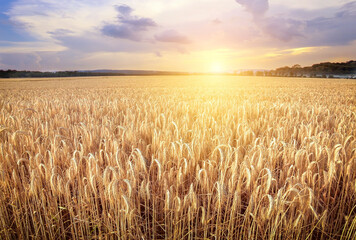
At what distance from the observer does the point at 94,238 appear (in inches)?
55.1

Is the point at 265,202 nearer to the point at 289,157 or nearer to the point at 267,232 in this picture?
the point at 267,232

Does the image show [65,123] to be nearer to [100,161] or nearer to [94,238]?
[100,161]

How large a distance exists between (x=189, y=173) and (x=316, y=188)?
3.35ft

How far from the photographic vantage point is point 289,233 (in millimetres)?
1281

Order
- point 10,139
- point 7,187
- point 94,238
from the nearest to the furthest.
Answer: point 94,238 → point 7,187 → point 10,139

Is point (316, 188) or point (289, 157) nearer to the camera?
point (316, 188)

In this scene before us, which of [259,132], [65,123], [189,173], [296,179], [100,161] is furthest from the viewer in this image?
[65,123]

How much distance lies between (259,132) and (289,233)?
2.11m

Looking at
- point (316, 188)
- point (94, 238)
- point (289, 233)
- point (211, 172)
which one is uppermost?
point (211, 172)

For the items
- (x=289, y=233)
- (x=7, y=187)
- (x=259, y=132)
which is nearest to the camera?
(x=289, y=233)

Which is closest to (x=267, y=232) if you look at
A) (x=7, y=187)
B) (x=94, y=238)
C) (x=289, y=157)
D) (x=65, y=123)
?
(x=289, y=157)

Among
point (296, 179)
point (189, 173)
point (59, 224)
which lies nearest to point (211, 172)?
point (189, 173)

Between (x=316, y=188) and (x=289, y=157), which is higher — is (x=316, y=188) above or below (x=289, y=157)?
below

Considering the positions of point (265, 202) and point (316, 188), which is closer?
point (265, 202)
